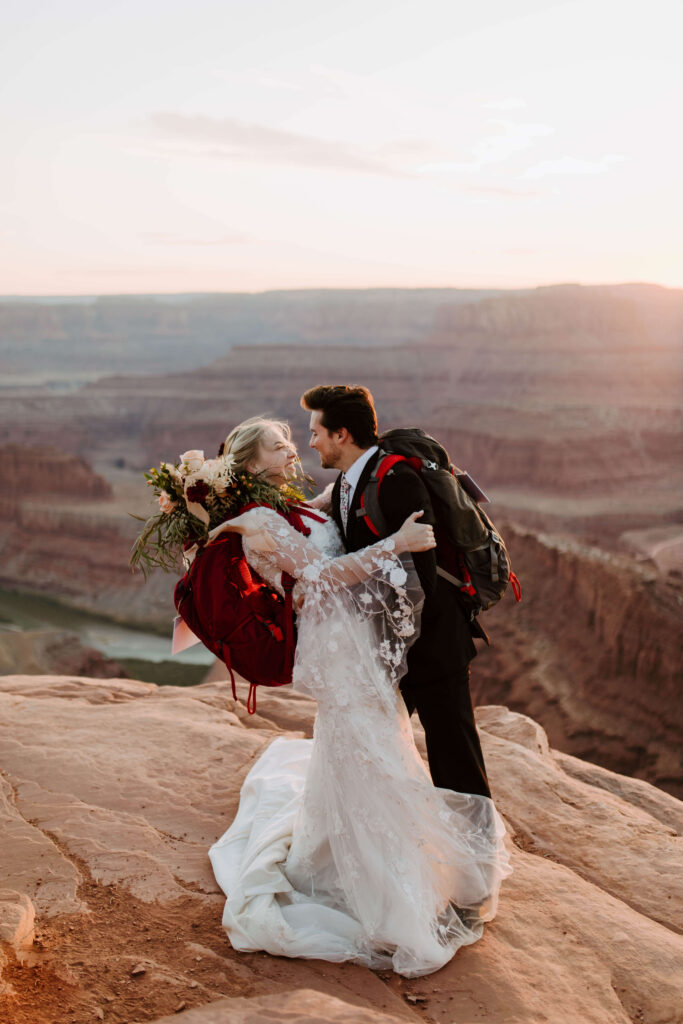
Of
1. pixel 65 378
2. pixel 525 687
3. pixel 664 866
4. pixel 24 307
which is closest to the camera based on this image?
pixel 664 866

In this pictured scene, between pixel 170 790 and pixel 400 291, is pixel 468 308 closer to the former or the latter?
pixel 400 291

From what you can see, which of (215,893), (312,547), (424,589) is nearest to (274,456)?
(312,547)

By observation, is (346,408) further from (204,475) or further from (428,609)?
(428,609)

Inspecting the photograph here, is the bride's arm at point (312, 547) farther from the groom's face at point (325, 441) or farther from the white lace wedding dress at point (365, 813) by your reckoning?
the groom's face at point (325, 441)

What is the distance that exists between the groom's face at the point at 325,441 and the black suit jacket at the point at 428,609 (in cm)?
15

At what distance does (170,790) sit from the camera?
4586 millimetres

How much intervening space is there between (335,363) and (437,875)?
69753 millimetres

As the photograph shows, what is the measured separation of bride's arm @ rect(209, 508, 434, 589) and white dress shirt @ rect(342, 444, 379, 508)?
0.85 feet

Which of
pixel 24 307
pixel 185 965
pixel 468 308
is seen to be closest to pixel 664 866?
pixel 185 965

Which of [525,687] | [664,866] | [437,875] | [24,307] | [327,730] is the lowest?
[525,687]

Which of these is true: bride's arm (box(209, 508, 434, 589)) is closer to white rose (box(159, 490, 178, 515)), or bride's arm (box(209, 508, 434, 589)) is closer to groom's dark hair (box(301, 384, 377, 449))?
white rose (box(159, 490, 178, 515))

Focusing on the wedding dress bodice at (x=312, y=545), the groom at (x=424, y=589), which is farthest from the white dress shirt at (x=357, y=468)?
the wedding dress bodice at (x=312, y=545)

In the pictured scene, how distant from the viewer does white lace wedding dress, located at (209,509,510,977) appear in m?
3.13

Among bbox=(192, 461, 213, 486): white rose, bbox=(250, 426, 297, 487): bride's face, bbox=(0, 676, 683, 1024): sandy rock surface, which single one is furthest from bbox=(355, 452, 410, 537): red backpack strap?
bbox=(0, 676, 683, 1024): sandy rock surface
